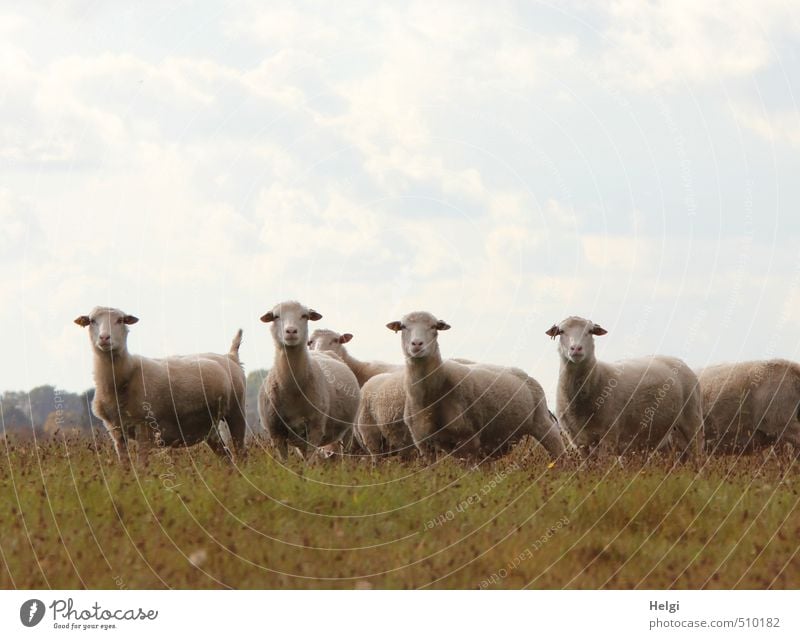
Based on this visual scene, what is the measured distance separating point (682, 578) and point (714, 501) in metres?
2.34

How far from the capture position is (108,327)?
1620cm

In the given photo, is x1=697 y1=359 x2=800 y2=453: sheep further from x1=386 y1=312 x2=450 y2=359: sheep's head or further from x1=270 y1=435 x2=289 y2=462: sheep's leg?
x1=270 y1=435 x2=289 y2=462: sheep's leg

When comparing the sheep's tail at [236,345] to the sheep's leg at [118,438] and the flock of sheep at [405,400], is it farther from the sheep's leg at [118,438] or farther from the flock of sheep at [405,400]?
the sheep's leg at [118,438]

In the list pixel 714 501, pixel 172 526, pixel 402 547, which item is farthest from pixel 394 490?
pixel 714 501

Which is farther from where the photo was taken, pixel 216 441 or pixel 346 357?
pixel 346 357

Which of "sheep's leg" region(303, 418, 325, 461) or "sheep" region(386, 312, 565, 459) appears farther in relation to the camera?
"sheep's leg" region(303, 418, 325, 461)

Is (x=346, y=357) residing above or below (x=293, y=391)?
above

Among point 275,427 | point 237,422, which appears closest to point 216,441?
point 237,422

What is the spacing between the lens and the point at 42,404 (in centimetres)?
4438

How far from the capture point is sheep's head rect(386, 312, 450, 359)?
670 inches

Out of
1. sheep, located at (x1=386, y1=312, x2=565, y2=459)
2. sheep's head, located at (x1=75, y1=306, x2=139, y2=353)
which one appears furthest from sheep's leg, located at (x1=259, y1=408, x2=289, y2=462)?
sheep's head, located at (x1=75, y1=306, x2=139, y2=353)

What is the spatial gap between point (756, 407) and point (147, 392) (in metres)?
10.6

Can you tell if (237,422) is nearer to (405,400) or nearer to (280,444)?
(280,444)

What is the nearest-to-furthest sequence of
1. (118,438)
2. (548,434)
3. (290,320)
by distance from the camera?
(118,438)
(290,320)
(548,434)
